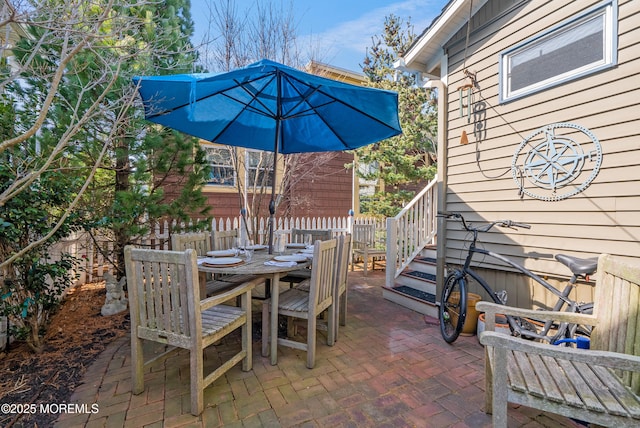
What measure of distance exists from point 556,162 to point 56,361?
15.4 ft

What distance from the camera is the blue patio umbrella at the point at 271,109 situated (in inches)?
95.4

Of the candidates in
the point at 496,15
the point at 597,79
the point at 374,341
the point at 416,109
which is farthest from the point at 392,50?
the point at 374,341

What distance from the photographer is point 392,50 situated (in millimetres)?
8188

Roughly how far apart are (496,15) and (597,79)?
4.57ft

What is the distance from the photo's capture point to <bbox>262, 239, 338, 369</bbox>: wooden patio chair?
235cm

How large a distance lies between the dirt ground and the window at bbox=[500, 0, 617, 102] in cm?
466

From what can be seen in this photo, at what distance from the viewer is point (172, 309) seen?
188cm

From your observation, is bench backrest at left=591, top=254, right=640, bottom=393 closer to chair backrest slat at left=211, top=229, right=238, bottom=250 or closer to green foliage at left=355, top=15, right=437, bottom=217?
chair backrest slat at left=211, top=229, right=238, bottom=250

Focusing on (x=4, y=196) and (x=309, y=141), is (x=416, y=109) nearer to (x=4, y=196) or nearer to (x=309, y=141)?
(x=309, y=141)

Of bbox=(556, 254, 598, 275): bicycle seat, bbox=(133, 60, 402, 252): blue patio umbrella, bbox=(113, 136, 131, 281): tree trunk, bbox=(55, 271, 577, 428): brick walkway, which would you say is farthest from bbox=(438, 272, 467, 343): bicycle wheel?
bbox=(113, 136, 131, 281): tree trunk

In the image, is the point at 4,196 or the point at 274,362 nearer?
the point at 4,196

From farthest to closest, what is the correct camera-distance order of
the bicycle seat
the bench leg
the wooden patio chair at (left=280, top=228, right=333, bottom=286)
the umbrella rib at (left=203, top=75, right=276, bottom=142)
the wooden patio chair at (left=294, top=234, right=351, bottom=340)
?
1. the wooden patio chair at (left=280, top=228, right=333, bottom=286)
2. the umbrella rib at (left=203, top=75, right=276, bottom=142)
3. the wooden patio chair at (left=294, top=234, right=351, bottom=340)
4. the bicycle seat
5. the bench leg

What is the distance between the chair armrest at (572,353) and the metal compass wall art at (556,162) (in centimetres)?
187

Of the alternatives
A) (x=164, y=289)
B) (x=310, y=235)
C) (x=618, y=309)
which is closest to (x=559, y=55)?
(x=618, y=309)
